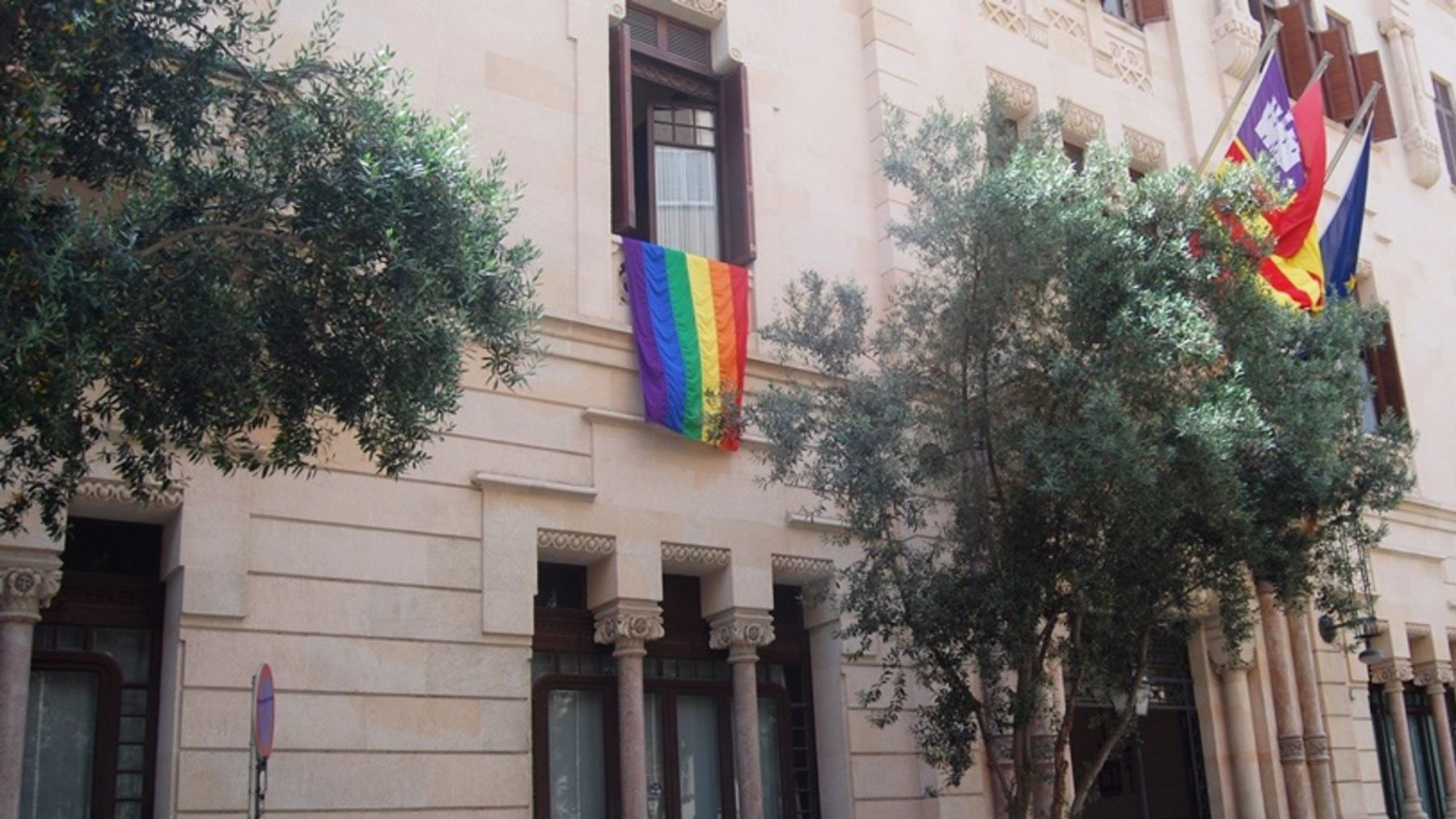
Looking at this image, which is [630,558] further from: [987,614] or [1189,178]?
[1189,178]

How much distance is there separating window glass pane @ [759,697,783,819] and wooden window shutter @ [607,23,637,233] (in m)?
5.23

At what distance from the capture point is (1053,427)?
1271cm

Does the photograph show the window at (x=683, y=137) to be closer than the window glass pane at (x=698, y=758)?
No

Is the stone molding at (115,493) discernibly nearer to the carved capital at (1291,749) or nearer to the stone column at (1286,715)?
the stone column at (1286,715)

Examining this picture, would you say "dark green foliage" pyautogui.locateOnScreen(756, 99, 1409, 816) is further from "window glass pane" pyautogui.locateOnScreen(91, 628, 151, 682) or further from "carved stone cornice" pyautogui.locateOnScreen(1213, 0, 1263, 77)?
"carved stone cornice" pyautogui.locateOnScreen(1213, 0, 1263, 77)

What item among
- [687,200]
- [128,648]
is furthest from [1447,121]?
[128,648]

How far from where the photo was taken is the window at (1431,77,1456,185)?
27.5m

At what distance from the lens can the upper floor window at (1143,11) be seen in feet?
72.4

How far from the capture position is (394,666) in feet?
40.9

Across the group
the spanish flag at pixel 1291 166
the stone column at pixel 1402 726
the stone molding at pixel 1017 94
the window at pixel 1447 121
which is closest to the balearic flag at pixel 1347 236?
the spanish flag at pixel 1291 166

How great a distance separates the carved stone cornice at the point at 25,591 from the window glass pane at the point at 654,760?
5.55 metres

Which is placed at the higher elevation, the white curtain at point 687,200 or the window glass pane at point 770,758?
the white curtain at point 687,200

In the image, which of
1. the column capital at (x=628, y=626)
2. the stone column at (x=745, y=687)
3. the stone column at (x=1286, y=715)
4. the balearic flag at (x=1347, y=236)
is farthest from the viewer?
the balearic flag at (x=1347, y=236)

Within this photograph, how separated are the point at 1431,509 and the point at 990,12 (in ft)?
34.6
